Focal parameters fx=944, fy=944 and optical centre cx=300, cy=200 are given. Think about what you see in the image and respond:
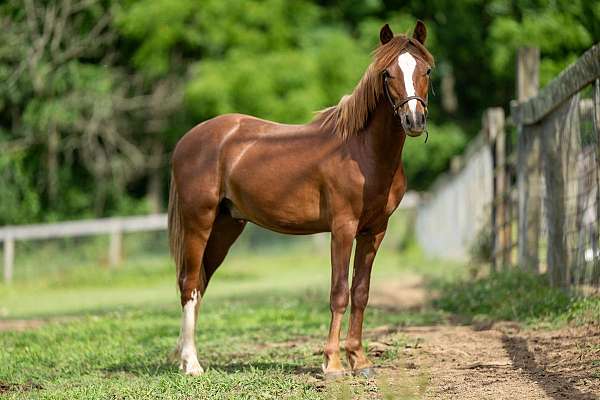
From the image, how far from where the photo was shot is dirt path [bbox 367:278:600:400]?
16.6 feet

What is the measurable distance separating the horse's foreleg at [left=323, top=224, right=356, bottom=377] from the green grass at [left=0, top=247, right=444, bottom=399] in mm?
187

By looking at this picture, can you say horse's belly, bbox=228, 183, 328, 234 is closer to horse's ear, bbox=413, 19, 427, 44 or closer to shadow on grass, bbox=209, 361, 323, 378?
shadow on grass, bbox=209, 361, 323, 378

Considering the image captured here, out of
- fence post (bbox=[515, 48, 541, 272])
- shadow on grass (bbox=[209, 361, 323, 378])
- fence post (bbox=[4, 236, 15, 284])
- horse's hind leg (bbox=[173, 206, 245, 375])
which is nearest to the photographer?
shadow on grass (bbox=[209, 361, 323, 378])

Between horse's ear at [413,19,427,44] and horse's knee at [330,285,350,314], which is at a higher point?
horse's ear at [413,19,427,44]

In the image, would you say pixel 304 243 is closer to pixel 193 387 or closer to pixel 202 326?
pixel 202 326

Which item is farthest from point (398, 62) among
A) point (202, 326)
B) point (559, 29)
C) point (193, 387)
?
point (559, 29)

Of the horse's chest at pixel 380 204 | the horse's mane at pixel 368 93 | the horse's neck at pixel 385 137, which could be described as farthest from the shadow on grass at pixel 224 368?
the horse's mane at pixel 368 93

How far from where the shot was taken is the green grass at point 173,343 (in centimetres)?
560

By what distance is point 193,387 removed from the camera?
5.69m

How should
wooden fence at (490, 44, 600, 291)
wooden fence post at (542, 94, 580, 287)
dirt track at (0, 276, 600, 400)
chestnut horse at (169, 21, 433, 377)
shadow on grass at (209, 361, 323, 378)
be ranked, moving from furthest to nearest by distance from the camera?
wooden fence post at (542, 94, 580, 287)
wooden fence at (490, 44, 600, 291)
shadow on grass at (209, 361, 323, 378)
chestnut horse at (169, 21, 433, 377)
dirt track at (0, 276, 600, 400)

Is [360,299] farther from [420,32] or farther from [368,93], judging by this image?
[420,32]

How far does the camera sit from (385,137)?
609 centimetres

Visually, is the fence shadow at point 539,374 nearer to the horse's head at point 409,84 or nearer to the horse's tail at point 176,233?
the horse's head at point 409,84

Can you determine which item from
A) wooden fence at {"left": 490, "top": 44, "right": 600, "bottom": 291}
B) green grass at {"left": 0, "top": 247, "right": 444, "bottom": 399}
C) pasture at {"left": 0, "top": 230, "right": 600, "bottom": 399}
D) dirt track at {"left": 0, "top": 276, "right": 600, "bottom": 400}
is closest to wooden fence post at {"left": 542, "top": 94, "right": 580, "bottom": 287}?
wooden fence at {"left": 490, "top": 44, "right": 600, "bottom": 291}
